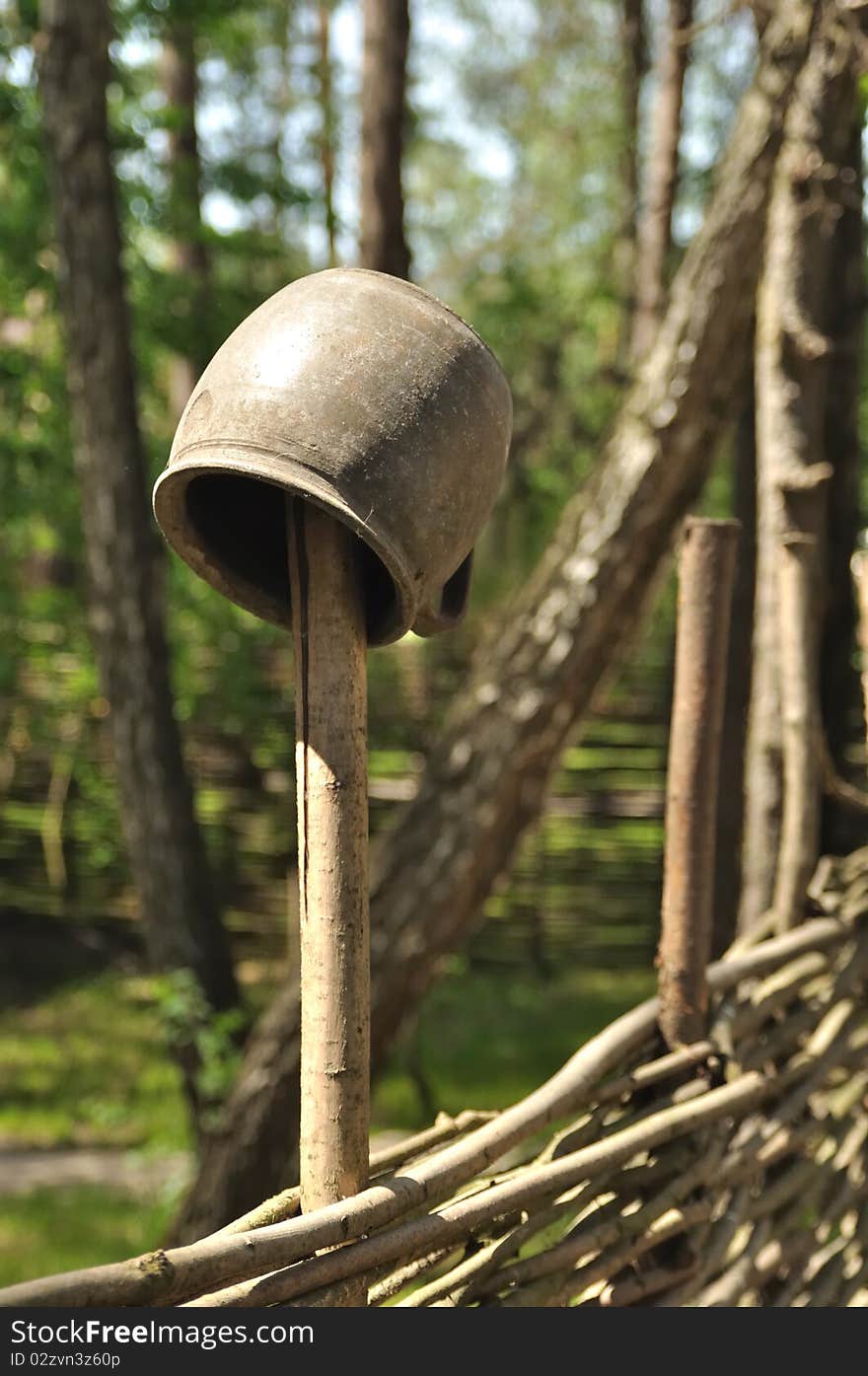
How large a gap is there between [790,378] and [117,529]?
6.91ft

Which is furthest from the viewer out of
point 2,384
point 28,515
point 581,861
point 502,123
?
point 502,123

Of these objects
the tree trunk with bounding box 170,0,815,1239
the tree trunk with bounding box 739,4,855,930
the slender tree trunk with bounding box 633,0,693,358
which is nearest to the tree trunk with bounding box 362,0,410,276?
the tree trunk with bounding box 170,0,815,1239

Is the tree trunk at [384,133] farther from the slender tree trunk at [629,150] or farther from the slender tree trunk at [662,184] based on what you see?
the slender tree trunk at [629,150]

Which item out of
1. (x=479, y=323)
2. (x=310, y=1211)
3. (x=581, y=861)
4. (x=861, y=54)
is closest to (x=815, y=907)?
(x=310, y=1211)

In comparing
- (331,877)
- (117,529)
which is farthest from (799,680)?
(117,529)

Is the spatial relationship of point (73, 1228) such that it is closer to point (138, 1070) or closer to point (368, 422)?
point (138, 1070)

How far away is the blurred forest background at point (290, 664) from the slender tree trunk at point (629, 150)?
0.03 m

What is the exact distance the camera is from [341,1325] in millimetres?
1278

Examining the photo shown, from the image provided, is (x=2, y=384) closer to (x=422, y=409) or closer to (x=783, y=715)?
(x=783, y=715)

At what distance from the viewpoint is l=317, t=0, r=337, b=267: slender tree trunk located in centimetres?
456

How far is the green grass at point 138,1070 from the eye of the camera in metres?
4.06

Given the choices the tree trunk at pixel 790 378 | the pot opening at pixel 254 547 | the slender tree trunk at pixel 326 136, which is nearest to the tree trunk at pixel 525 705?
the tree trunk at pixel 790 378

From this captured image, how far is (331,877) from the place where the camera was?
134cm

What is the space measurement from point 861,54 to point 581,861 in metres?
4.26
